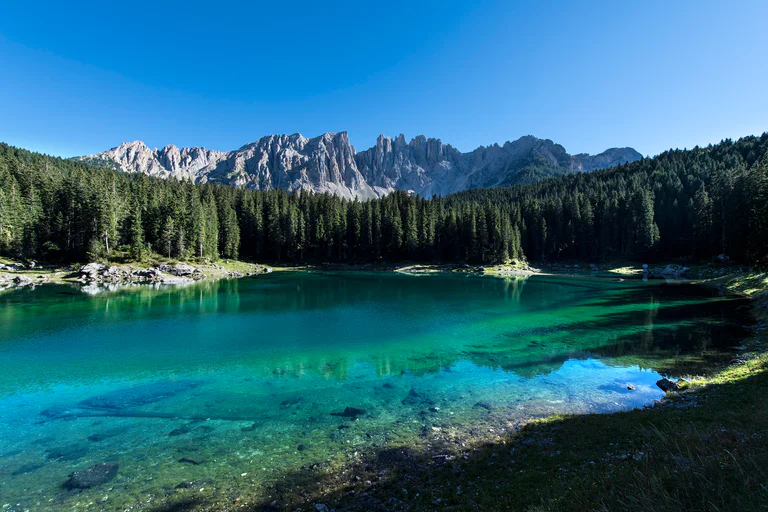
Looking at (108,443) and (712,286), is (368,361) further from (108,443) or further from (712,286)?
(712,286)

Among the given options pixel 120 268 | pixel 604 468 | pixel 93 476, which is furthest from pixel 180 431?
pixel 120 268

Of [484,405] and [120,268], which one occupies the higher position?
[120,268]

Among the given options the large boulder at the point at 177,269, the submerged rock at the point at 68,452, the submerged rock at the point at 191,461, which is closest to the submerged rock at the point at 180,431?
the submerged rock at the point at 191,461

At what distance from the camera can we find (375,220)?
385 ft

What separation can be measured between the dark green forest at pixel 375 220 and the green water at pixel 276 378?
135 feet

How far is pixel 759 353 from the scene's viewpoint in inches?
819

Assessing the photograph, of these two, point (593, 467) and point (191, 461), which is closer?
point (593, 467)

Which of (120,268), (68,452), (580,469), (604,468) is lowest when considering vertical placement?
(68,452)

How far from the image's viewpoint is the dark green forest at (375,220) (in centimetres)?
7656

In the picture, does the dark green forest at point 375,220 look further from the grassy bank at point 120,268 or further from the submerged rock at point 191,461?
the submerged rock at point 191,461

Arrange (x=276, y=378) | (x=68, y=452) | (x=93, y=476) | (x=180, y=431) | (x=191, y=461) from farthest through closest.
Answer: (x=276, y=378)
(x=180, y=431)
(x=68, y=452)
(x=191, y=461)
(x=93, y=476)

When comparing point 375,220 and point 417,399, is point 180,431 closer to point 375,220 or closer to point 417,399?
point 417,399

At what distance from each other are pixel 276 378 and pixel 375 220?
322 ft

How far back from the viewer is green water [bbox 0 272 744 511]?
12797mm
